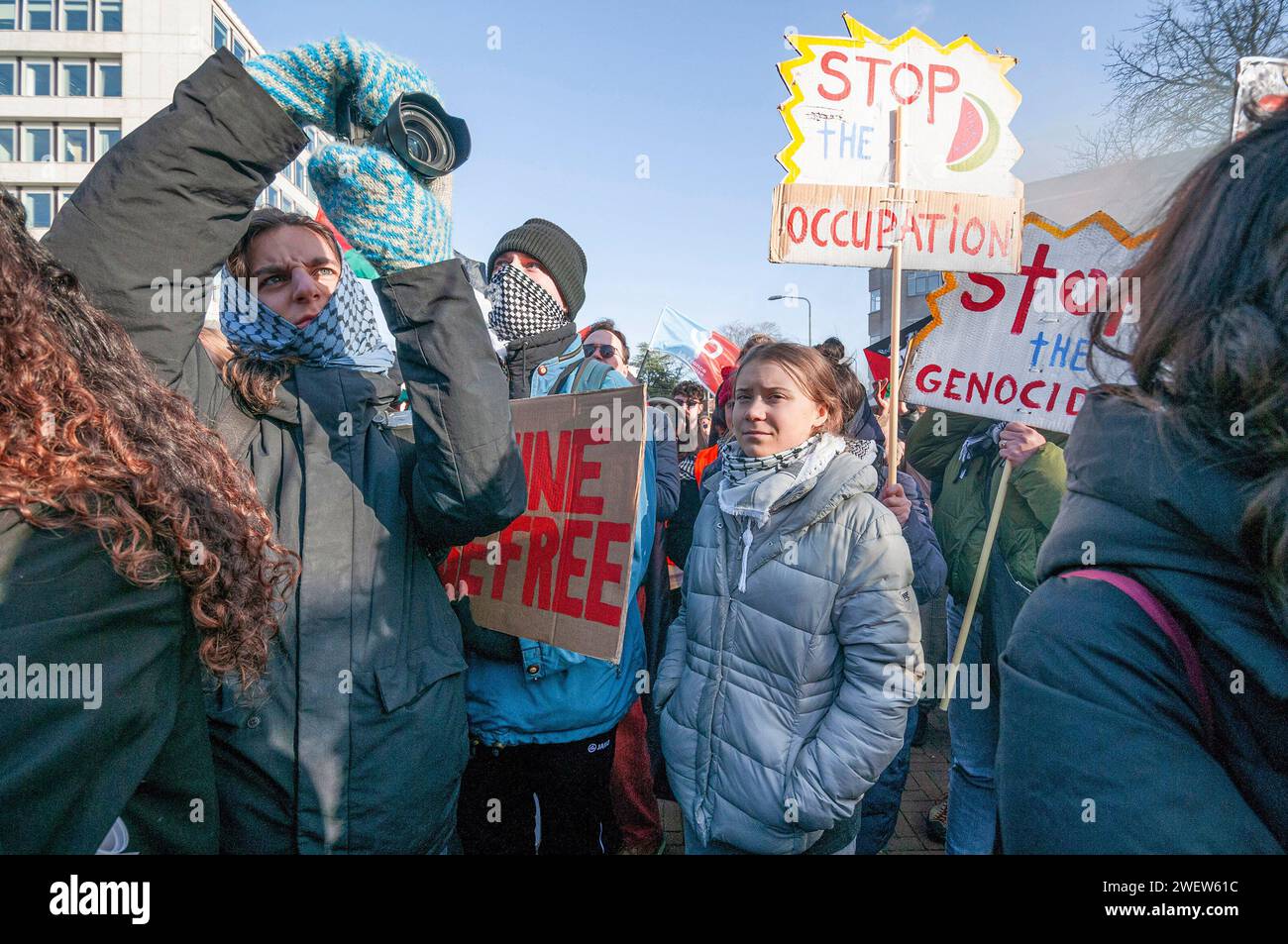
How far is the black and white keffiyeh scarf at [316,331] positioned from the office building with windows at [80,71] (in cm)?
4372

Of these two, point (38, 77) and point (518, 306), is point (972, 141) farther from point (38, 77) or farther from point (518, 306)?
point (38, 77)

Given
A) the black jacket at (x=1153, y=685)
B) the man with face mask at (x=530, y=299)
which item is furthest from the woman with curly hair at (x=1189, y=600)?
the man with face mask at (x=530, y=299)

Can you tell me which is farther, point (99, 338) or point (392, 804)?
point (392, 804)

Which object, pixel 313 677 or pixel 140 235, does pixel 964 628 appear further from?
pixel 140 235

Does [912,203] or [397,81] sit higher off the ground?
[912,203]

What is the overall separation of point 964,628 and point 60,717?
10.2 feet

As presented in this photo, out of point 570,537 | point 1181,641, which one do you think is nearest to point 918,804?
point 570,537

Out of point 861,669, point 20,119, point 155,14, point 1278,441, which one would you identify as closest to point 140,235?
point 1278,441

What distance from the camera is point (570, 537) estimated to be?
6.49 feet

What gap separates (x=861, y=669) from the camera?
1912mm

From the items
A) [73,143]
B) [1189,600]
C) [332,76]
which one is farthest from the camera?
[73,143]

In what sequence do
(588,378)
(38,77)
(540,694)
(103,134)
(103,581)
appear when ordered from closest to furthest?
(103,581)
(540,694)
(588,378)
(103,134)
(38,77)

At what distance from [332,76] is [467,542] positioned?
1.06 metres

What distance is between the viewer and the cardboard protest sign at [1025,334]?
Answer: 282cm
